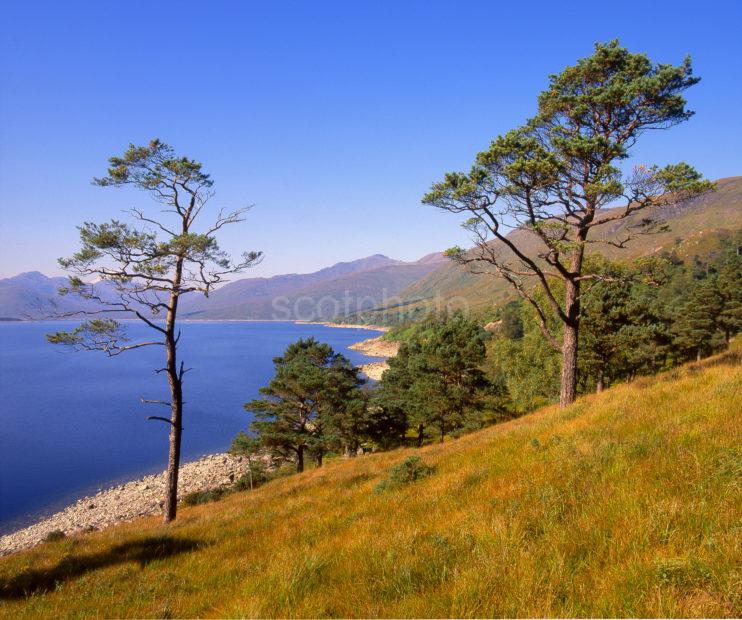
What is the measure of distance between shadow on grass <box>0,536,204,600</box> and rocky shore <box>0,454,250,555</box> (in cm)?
2564

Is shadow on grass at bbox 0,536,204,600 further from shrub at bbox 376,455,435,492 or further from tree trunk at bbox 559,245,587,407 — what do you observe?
tree trunk at bbox 559,245,587,407

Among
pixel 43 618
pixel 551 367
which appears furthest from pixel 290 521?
pixel 551 367

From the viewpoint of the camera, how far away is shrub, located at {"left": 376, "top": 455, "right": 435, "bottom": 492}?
964 centimetres

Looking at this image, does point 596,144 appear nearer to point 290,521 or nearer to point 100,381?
point 290,521

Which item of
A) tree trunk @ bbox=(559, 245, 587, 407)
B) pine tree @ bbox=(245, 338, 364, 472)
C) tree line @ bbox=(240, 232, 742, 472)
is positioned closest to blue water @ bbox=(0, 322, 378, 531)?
pine tree @ bbox=(245, 338, 364, 472)

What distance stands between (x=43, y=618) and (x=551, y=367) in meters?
38.7

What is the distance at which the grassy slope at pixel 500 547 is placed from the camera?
11.5 feet

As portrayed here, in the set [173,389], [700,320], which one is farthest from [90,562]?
[700,320]

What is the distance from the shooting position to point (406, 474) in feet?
32.5

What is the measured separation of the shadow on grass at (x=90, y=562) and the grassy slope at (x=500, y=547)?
6 cm

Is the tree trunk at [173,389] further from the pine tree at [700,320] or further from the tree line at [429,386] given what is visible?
the pine tree at [700,320]

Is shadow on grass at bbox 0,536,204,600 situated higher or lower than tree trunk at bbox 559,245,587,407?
lower

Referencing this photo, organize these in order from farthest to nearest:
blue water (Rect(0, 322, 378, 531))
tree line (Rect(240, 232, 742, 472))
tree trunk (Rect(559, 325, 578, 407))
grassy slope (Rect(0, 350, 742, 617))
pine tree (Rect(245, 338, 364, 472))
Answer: blue water (Rect(0, 322, 378, 531)) < pine tree (Rect(245, 338, 364, 472)) < tree line (Rect(240, 232, 742, 472)) < tree trunk (Rect(559, 325, 578, 407)) < grassy slope (Rect(0, 350, 742, 617))

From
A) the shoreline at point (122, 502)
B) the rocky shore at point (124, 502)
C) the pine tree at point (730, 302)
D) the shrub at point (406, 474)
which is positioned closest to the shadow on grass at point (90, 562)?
the shrub at point (406, 474)
